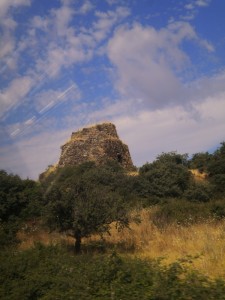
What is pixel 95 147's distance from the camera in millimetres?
43812

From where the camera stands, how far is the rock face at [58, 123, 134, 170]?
141ft

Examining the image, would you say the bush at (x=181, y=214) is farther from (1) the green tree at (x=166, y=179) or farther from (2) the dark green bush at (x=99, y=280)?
(1) the green tree at (x=166, y=179)

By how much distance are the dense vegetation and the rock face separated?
16.1m

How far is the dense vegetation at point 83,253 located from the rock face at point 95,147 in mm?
16141

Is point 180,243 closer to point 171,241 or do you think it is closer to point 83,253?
point 171,241

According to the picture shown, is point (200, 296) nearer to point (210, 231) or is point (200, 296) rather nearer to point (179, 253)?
point (179, 253)

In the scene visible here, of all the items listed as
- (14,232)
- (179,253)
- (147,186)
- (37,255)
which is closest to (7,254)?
(37,255)

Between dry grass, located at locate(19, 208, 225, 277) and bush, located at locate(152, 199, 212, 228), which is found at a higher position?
bush, located at locate(152, 199, 212, 228)

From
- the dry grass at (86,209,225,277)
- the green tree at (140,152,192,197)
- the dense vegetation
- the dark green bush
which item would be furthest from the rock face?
the dark green bush

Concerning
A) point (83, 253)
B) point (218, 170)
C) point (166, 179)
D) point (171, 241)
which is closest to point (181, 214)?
point (171, 241)

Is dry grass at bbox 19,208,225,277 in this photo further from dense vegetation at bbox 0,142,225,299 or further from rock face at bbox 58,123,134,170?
rock face at bbox 58,123,134,170

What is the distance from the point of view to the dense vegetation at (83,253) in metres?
6.54

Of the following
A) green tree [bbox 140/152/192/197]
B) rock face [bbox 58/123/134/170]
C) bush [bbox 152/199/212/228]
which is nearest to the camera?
bush [bbox 152/199/212/228]

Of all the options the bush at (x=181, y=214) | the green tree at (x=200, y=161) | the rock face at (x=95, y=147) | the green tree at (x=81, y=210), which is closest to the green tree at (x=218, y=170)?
the green tree at (x=200, y=161)
